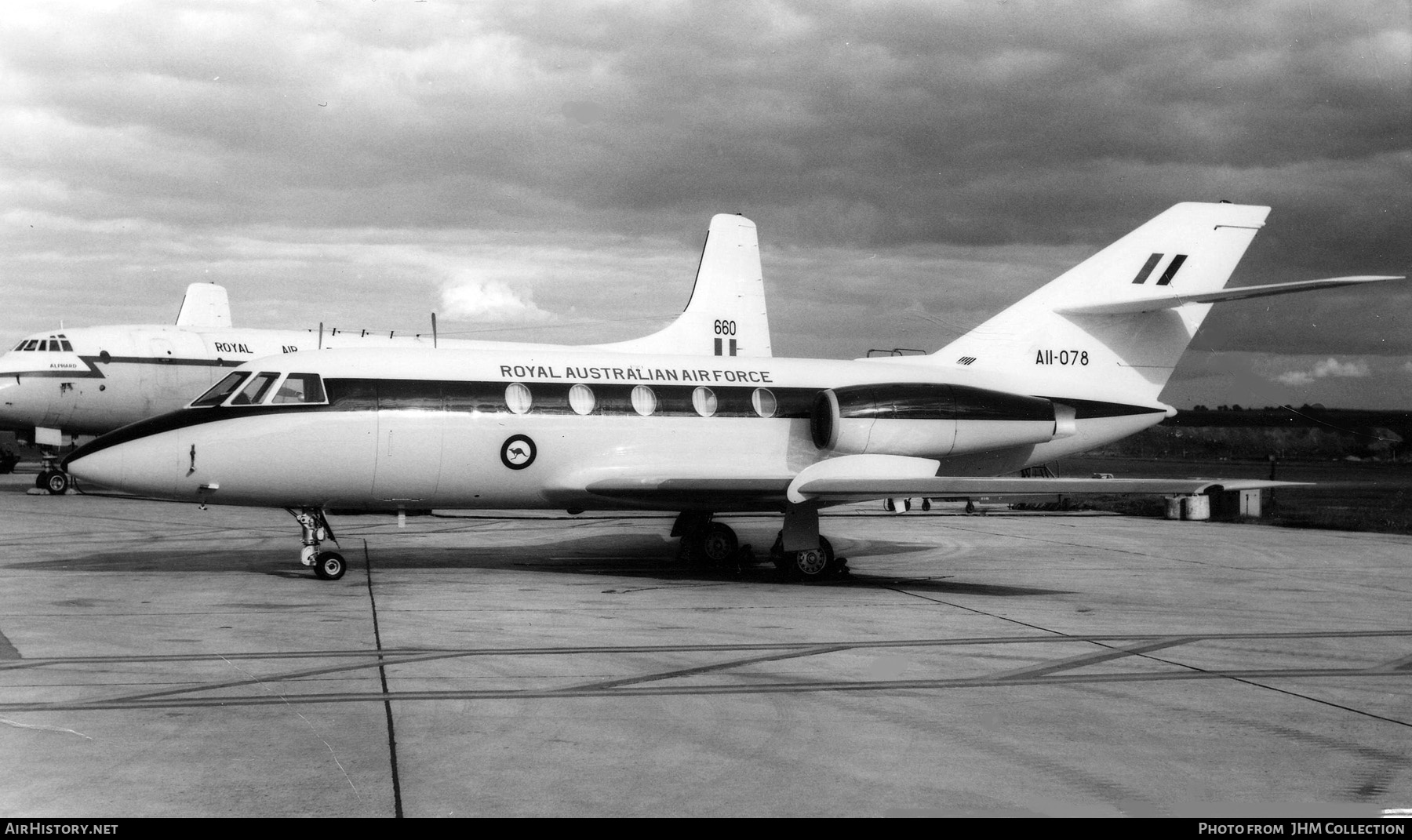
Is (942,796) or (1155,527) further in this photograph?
(1155,527)

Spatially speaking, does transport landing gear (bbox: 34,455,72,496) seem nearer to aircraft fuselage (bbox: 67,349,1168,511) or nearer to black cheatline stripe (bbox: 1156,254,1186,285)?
aircraft fuselage (bbox: 67,349,1168,511)

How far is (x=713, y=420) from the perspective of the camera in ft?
57.9

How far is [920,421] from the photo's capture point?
57.0ft

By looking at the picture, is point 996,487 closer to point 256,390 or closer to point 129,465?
point 256,390

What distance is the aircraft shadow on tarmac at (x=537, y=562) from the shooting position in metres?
16.6

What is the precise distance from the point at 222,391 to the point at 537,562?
17.5 ft

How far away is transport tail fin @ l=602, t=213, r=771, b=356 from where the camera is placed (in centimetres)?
3200

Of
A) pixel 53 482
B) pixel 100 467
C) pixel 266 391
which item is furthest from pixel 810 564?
pixel 53 482

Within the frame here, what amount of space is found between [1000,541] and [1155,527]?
6.35 meters

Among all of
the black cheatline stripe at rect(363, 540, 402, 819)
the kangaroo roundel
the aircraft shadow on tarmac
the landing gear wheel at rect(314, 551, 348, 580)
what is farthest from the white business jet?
the black cheatline stripe at rect(363, 540, 402, 819)
